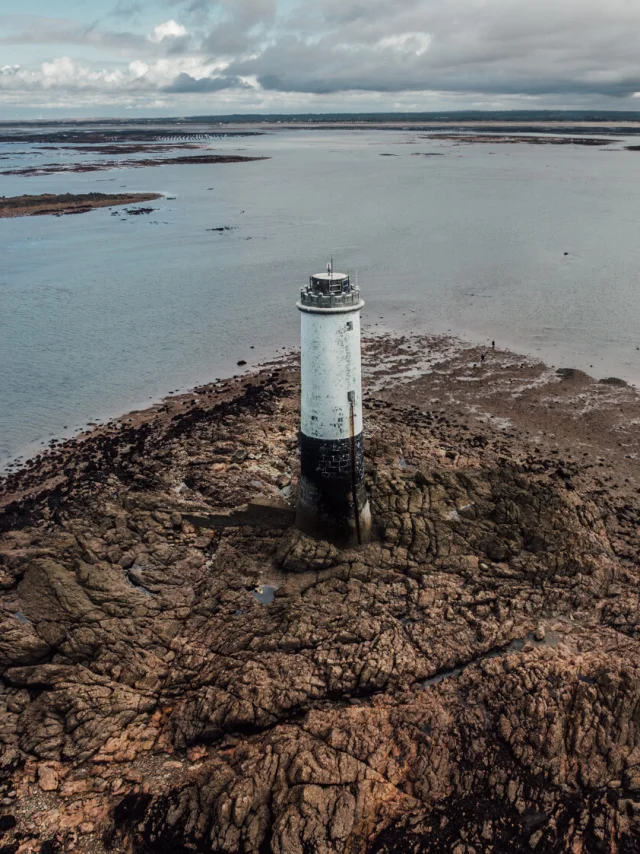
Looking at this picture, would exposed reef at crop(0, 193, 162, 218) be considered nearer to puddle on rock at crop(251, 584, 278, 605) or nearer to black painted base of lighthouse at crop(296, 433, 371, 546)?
black painted base of lighthouse at crop(296, 433, 371, 546)

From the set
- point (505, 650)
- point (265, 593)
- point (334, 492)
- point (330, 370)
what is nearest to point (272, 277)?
point (334, 492)

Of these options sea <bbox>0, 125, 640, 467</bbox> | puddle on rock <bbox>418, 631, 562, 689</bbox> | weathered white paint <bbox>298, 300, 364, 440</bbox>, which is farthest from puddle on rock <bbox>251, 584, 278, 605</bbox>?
sea <bbox>0, 125, 640, 467</bbox>

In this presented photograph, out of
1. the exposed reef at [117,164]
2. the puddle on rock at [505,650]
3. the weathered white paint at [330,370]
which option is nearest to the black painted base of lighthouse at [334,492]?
the weathered white paint at [330,370]

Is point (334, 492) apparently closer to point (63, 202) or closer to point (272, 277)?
point (272, 277)

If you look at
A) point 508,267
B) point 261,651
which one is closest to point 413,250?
point 508,267

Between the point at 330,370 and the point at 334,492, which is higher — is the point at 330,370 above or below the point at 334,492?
above

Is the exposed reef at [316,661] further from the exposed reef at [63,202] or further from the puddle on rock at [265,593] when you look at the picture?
the exposed reef at [63,202]

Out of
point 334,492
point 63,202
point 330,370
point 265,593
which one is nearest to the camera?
point 330,370
